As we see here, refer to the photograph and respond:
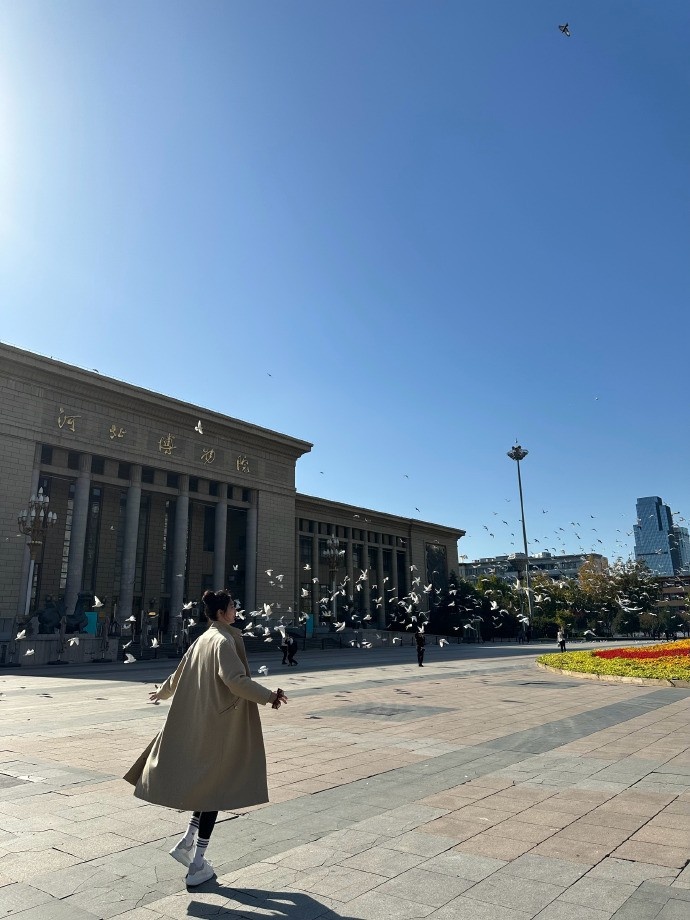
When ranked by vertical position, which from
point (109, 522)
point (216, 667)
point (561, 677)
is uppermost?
point (109, 522)

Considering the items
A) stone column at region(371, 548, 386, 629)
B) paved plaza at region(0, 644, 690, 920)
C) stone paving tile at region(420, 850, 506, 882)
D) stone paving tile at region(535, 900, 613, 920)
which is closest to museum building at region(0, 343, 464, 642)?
stone column at region(371, 548, 386, 629)

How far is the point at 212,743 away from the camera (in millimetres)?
3744

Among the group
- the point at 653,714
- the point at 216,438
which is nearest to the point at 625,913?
the point at 653,714

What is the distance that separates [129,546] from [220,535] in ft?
23.0

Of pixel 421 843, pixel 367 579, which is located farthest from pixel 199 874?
pixel 367 579

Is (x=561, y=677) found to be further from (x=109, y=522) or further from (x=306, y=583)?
(x=306, y=583)

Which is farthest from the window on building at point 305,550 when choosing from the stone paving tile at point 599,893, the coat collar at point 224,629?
the stone paving tile at point 599,893

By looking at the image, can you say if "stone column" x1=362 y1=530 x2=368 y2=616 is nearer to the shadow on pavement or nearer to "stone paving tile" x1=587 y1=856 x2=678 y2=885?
"stone paving tile" x1=587 y1=856 x2=678 y2=885

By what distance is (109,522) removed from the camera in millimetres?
40344

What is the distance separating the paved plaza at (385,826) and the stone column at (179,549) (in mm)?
28502

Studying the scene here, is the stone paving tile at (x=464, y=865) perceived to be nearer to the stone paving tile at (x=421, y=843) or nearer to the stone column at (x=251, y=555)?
the stone paving tile at (x=421, y=843)

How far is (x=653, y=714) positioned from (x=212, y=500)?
1365 inches

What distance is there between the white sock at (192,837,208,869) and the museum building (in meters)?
28.9

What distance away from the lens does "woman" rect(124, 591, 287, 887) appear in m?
3.66
